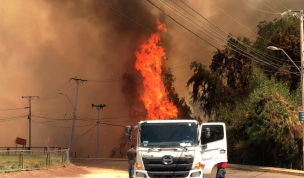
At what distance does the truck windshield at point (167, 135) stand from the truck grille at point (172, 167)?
60 cm

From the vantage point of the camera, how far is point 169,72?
5791 cm

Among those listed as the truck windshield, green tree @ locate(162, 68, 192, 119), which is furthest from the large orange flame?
the truck windshield

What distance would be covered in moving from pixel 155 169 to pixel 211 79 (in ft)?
122

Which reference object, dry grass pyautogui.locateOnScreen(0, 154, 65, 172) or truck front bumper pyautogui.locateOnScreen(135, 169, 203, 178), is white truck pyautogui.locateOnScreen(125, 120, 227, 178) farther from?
dry grass pyautogui.locateOnScreen(0, 154, 65, 172)

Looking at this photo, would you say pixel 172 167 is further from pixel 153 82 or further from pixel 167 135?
pixel 153 82

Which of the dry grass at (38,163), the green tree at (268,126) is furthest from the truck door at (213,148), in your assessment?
the green tree at (268,126)

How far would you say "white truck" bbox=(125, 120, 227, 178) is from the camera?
12617 millimetres

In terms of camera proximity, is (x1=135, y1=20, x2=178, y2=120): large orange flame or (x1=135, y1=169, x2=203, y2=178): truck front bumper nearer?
(x1=135, y1=169, x2=203, y2=178): truck front bumper

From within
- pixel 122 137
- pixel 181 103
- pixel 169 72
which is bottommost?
pixel 122 137

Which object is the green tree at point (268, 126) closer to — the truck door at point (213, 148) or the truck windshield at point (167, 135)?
the truck door at point (213, 148)

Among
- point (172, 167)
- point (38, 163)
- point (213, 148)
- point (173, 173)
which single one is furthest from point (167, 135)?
point (38, 163)

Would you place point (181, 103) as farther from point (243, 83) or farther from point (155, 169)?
point (155, 169)

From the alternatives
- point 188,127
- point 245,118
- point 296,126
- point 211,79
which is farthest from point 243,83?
point 188,127

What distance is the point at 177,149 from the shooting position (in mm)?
12656
